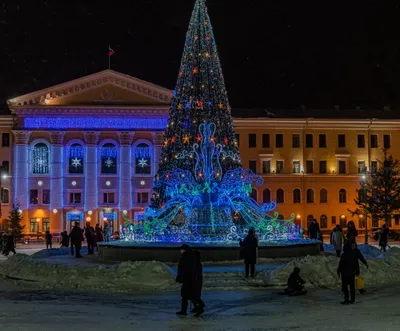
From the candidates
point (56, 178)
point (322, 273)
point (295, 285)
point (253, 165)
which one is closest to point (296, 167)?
point (253, 165)

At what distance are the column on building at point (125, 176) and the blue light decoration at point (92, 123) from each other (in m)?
0.97

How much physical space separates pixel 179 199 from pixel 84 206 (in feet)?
135

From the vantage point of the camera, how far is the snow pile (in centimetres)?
2038

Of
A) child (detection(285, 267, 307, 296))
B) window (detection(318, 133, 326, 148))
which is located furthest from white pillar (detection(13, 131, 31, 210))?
child (detection(285, 267, 307, 296))

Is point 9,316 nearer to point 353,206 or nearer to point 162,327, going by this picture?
point 162,327

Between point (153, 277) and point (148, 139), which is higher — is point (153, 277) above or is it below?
below

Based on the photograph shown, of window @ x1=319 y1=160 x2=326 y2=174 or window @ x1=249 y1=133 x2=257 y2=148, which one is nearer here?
window @ x1=249 y1=133 x2=257 y2=148

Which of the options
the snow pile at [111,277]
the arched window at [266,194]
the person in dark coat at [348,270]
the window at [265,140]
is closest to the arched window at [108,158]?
the window at [265,140]

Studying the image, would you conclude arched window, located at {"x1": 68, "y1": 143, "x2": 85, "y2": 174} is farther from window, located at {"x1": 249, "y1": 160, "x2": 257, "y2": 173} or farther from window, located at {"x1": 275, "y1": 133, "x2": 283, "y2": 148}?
window, located at {"x1": 275, "y1": 133, "x2": 283, "y2": 148}

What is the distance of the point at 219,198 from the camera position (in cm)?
3014

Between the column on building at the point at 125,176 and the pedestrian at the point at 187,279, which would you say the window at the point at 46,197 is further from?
the pedestrian at the point at 187,279

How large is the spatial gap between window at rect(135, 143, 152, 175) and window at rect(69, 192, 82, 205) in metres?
6.00

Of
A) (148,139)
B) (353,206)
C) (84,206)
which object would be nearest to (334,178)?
(353,206)

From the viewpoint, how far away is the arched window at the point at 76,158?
70500 mm
